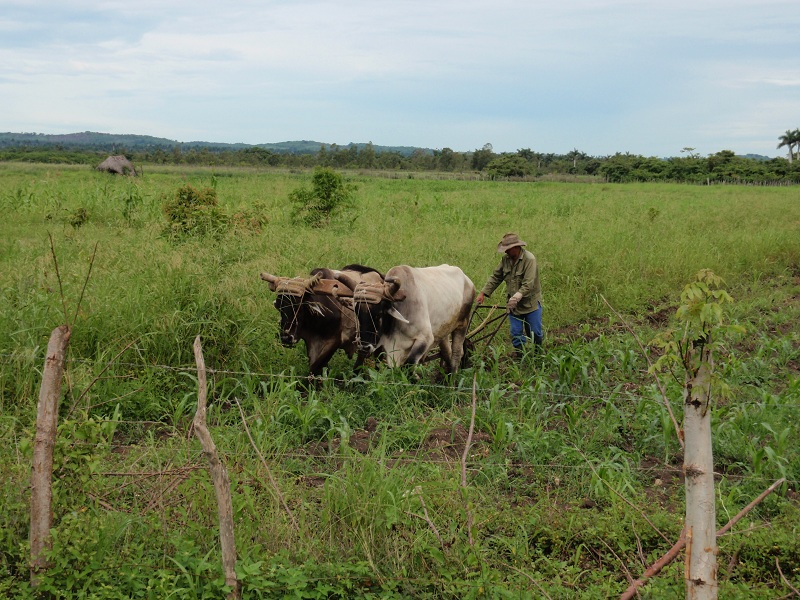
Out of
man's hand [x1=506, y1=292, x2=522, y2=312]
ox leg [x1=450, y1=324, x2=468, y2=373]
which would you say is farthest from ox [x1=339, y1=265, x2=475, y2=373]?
man's hand [x1=506, y1=292, x2=522, y2=312]

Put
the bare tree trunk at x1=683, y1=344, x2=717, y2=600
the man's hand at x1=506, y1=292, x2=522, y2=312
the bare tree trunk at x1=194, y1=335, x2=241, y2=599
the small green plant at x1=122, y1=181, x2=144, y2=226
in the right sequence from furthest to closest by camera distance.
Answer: the small green plant at x1=122, y1=181, x2=144, y2=226 → the man's hand at x1=506, y1=292, x2=522, y2=312 → the bare tree trunk at x1=194, y1=335, x2=241, y2=599 → the bare tree trunk at x1=683, y1=344, x2=717, y2=600

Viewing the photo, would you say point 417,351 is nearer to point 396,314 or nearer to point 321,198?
point 396,314

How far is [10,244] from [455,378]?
749 cm

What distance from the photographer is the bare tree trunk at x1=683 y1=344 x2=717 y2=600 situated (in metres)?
2.94

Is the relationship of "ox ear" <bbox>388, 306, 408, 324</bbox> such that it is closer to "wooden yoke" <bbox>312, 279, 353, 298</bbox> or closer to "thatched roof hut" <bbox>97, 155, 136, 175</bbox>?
"wooden yoke" <bbox>312, 279, 353, 298</bbox>

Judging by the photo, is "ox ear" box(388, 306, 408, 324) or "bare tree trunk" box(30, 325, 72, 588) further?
"ox ear" box(388, 306, 408, 324)

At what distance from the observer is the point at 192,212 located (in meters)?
10.7

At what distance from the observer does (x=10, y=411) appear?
5.68 metres

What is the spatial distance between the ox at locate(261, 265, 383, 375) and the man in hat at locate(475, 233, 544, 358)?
159 centimetres

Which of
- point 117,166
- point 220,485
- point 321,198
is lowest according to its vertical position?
point 220,485

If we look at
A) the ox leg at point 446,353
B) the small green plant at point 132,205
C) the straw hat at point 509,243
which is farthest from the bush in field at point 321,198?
the ox leg at point 446,353

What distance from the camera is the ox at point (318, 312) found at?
638cm

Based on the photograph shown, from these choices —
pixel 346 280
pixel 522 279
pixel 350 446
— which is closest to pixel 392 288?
pixel 346 280

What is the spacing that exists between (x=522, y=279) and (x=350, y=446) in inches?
125
